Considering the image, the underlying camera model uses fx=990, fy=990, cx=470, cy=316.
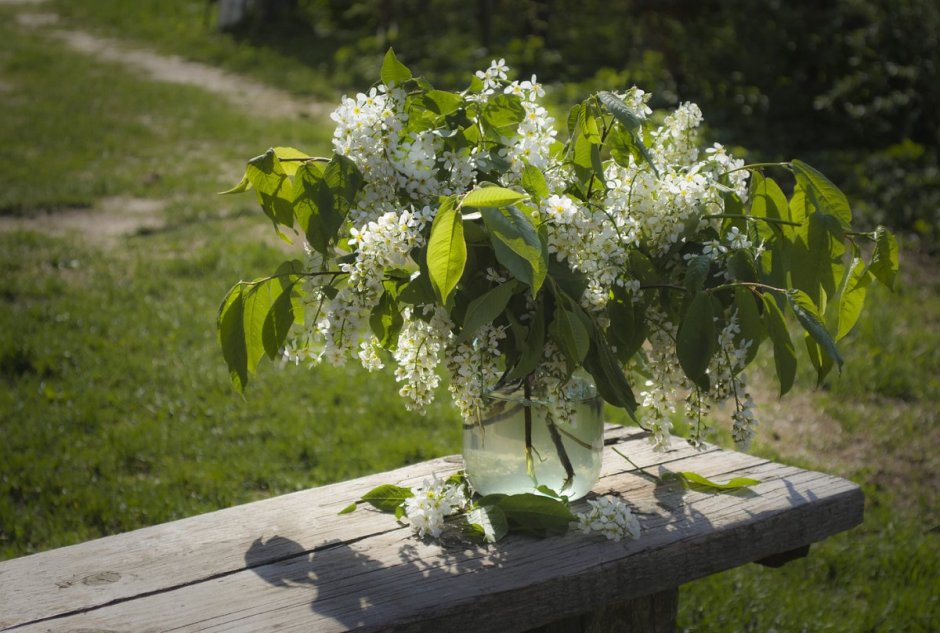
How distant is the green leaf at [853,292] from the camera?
5.55 feet

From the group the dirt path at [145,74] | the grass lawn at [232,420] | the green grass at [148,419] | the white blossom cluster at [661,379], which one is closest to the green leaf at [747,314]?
the white blossom cluster at [661,379]

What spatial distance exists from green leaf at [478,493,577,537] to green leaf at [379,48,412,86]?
0.75 m

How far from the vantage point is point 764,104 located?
757cm

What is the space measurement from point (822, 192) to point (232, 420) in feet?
9.37

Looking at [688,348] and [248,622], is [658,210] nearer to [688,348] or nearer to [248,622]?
[688,348]

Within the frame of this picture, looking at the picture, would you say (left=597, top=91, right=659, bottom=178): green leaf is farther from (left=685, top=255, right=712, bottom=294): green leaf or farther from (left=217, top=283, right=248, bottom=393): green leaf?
(left=217, top=283, right=248, bottom=393): green leaf

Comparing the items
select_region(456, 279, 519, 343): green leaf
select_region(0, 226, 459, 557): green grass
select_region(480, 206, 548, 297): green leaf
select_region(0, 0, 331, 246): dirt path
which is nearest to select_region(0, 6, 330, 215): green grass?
select_region(0, 0, 331, 246): dirt path

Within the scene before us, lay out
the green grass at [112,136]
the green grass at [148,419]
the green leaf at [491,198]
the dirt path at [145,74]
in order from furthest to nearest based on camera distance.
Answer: the green grass at [112,136] < the dirt path at [145,74] < the green grass at [148,419] < the green leaf at [491,198]

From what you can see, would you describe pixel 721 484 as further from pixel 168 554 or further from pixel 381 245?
pixel 168 554

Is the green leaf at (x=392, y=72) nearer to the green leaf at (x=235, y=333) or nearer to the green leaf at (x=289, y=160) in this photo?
the green leaf at (x=289, y=160)

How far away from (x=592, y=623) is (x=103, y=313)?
3695 millimetres

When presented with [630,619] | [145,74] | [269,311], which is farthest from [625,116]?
[145,74]

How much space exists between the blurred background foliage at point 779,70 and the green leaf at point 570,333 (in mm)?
4913

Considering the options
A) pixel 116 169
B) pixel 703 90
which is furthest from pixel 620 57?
pixel 116 169
